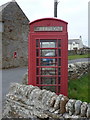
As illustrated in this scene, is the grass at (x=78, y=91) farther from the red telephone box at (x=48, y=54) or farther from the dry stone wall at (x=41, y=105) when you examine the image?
the dry stone wall at (x=41, y=105)

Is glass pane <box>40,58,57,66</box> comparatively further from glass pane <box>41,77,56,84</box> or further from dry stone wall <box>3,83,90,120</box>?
dry stone wall <box>3,83,90,120</box>

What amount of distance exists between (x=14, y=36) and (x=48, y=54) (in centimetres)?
939

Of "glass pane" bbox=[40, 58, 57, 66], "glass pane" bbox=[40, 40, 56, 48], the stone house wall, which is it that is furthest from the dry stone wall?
the stone house wall

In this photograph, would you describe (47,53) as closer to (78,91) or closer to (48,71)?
(48,71)

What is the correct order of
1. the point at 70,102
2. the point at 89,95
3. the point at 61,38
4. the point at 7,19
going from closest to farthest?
the point at 70,102 < the point at 61,38 < the point at 89,95 < the point at 7,19

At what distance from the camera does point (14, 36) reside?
13.8 metres

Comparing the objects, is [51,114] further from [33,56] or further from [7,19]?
[7,19]

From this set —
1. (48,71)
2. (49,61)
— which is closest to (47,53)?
(49,61)

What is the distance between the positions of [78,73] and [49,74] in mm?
2905

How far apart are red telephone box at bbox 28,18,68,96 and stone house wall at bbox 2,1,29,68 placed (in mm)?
8434

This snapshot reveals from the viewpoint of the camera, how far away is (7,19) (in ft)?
43.9

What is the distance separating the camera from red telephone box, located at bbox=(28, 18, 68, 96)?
14.9 feet

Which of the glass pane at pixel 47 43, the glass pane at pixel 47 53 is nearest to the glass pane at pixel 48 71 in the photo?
the glass pane at pixel 47 53

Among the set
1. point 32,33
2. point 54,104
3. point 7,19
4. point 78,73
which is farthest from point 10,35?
point 54,104
